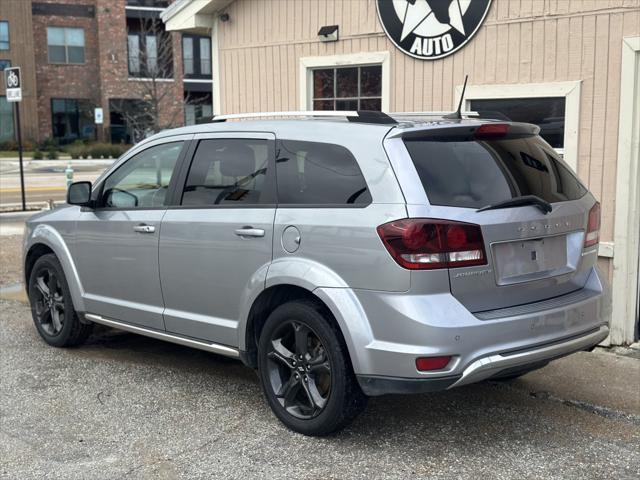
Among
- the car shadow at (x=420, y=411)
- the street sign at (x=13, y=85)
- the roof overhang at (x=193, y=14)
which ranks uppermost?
the roof overhang at (x=193, y=14)

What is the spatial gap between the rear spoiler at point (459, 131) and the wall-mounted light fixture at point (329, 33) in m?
4.03

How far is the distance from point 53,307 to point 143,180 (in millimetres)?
1423

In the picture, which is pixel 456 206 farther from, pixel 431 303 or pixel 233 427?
pixel 233 427

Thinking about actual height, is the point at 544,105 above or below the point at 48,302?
above

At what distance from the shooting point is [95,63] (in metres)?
44.2

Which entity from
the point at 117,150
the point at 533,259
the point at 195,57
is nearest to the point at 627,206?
the point at 533,259

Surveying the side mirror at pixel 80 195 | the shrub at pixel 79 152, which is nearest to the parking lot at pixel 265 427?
the side mirror at pixel 80 195

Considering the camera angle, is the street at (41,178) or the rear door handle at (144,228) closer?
the rear door handle at (144,228)

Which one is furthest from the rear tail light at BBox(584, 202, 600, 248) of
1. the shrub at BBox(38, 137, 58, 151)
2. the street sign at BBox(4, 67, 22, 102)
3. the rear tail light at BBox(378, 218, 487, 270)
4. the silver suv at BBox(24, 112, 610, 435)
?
the shrub at BBox(38, 137, 58, 151)

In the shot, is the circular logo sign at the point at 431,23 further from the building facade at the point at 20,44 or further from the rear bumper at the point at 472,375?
the building facade at the point at 20,44

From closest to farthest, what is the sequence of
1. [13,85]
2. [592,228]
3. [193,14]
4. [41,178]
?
[592,228]
[193,14]
[13,85]
[41,178]

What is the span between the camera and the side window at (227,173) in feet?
15.8

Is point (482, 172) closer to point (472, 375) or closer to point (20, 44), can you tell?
point (472, 375)

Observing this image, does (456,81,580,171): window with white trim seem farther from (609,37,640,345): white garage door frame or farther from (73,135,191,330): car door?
(73,135,191,330): car door
